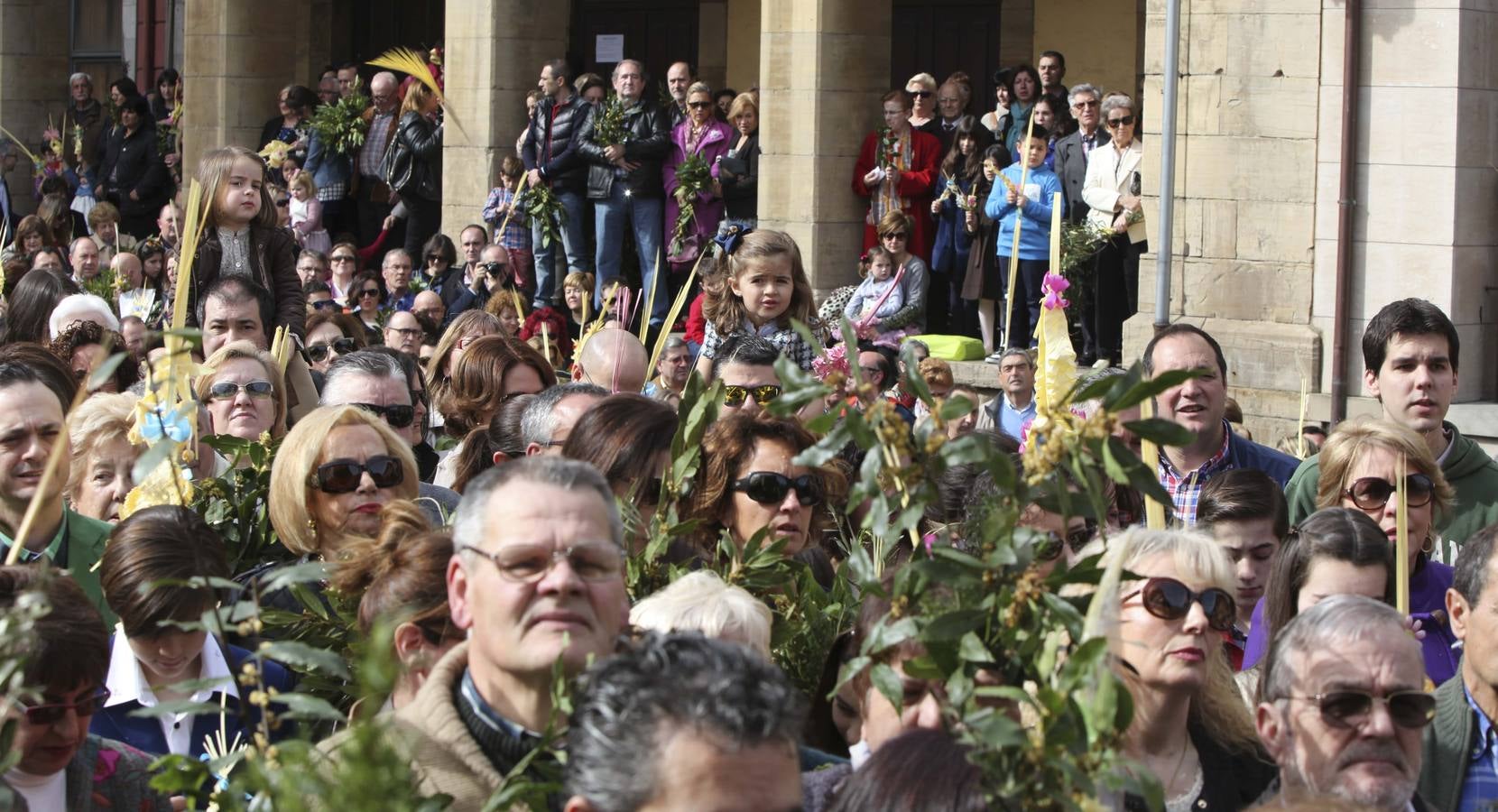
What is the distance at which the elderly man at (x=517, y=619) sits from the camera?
11.5ft

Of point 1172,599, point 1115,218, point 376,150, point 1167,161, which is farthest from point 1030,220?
point 1172,599

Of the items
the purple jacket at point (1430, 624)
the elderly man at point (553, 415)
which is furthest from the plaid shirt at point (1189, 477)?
the elderly man at point (553, 415)

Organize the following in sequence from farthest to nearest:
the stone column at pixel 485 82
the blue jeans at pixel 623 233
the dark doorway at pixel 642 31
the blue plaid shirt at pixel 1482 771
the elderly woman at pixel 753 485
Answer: the dark doorway at pixel 642 31 < the stone column at pixel 485 82 < the blue jeans at pixel 623 233 < the elderly woman at pixel 753 485 < the blue plaid shirt at pixel 1482 771

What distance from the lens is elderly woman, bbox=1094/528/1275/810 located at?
4383 mm

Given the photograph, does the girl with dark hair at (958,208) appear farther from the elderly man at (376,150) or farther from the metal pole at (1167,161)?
the elderly man at (376,150)

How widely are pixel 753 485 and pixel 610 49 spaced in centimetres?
1523

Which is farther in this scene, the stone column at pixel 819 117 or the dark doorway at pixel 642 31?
the dark doorway at pixel 642 31

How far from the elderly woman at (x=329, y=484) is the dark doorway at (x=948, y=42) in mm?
12612

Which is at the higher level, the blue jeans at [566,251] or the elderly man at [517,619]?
the blue jeans at [566,251]

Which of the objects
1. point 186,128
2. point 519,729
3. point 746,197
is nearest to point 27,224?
point 186,128

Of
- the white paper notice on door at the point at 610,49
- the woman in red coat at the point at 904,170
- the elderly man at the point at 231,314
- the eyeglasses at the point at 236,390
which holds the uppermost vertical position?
the white paper notice on door at the point at 610,49

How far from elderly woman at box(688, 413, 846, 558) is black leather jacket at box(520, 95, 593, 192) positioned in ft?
33.4

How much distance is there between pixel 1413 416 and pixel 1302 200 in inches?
228

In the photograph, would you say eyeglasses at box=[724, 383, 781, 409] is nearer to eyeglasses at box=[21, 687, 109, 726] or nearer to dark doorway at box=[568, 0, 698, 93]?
eyeglasses at box=[21, 687, 109, 726]
